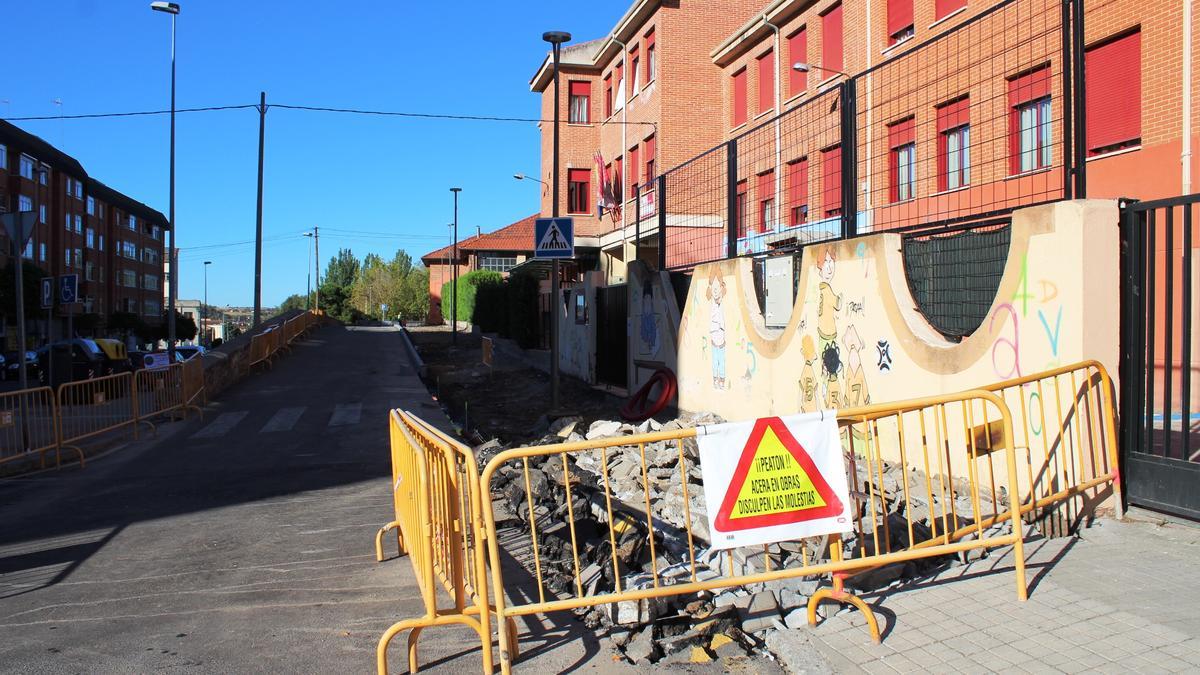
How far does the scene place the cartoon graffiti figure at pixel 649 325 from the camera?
14.2m

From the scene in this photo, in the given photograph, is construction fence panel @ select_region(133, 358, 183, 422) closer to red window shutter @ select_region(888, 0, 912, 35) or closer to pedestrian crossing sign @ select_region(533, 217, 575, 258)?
pedestrian crossing sign @ select_region(533, 217, 575, 258)

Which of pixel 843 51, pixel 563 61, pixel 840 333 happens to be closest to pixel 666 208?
pixel 840 333

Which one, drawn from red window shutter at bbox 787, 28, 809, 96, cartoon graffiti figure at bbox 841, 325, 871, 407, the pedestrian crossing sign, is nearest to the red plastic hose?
the pedestrian crossing sign

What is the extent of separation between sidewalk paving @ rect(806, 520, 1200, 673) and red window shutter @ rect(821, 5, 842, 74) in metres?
19.6

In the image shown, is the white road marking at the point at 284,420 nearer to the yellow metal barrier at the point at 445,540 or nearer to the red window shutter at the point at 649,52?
the yellow metal barrier at the point at 445,540

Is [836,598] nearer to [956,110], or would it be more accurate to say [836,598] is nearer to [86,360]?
[956,110]

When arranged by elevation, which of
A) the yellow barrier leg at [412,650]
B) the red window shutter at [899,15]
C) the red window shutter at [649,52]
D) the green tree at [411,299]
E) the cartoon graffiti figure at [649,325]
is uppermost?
the red window shutter at [649,52]

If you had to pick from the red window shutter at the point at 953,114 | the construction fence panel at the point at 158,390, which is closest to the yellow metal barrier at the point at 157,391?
the construction fence panel at the point at 158,390

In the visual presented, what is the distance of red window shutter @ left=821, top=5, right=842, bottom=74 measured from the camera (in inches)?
890

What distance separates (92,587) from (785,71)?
912 inches

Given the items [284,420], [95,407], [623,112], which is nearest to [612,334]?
[284,420]

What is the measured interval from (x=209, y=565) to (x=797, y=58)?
22.4 metres

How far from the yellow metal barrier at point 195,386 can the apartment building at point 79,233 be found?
3204 cm

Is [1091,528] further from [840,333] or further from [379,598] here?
[379,598]
